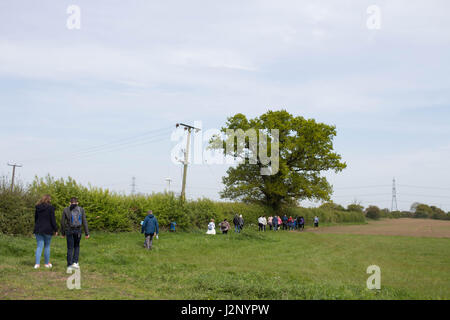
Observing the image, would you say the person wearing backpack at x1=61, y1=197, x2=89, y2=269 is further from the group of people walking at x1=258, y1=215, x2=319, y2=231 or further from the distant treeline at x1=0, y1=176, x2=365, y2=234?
the group of people walking at x1=258, y1=215, x2=319, y2=231

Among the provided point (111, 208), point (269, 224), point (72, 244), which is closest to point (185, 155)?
point (111, 208)

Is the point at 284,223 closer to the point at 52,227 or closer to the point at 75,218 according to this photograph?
the point at 75,218

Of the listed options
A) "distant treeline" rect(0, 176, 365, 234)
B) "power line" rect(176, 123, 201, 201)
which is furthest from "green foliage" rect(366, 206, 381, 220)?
"power line" rect(176, 123, 201, 201)

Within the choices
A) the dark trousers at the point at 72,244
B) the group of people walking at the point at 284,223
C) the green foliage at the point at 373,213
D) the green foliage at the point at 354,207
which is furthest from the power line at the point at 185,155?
the green foliage at the point at 373,213

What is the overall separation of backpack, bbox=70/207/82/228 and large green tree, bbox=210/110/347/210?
31486 mm

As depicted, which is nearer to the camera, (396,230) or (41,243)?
(41,243)

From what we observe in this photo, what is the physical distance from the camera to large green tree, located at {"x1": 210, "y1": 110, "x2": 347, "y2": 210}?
137 feet

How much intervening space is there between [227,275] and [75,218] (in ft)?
14.8

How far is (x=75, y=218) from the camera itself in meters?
10.7

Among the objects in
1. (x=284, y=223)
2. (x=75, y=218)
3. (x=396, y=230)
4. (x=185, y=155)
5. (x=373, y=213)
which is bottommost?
(x=396, y=230)

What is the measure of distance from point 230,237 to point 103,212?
8137 millimetres

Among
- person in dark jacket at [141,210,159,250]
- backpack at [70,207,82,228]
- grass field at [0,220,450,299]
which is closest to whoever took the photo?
grass field at [0,220,450,299]

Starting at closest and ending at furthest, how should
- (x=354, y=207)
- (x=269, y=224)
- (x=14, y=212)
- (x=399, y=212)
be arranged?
1. (x=14, y=212)
2. (x=269, y=224)
3. (x=354, y=207)
4. (x=399, y=212)
